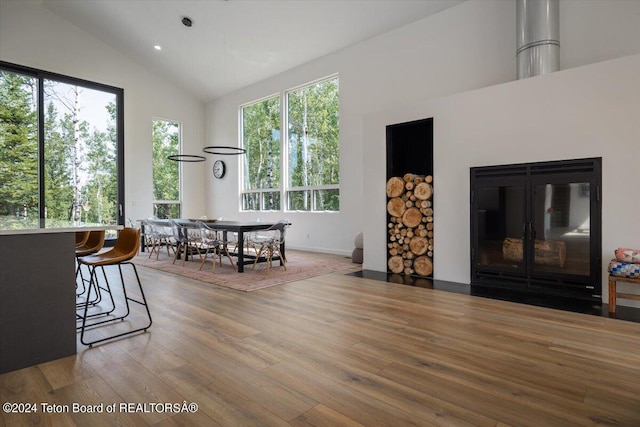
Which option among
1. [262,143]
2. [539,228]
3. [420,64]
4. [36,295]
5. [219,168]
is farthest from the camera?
[219,168]

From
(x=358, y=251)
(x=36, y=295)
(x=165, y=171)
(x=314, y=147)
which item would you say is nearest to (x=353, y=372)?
(x=36, y=295)

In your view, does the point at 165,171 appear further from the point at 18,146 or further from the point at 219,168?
the point at 18,146

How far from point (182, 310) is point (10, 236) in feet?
5.15

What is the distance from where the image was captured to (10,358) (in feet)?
6.82

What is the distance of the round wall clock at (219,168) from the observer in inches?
378

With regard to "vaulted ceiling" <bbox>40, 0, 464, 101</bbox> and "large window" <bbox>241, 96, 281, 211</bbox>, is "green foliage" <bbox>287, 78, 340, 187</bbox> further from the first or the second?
"vaulted ceiling" <bbox>40, 0, 464, 101</bbox>

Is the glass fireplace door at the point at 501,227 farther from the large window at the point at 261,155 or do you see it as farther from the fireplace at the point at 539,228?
the large window at the point at 261,155

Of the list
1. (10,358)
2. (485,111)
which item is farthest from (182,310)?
(485,111)

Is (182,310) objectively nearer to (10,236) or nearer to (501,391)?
(10,236)

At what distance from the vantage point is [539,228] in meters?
3.70

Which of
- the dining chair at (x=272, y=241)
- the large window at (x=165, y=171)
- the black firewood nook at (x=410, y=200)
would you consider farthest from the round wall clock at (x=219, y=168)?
the black firewood nook at (x=410, y=200)

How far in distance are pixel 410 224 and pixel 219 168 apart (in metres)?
6.59

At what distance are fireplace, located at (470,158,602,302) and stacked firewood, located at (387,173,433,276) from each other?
600mm

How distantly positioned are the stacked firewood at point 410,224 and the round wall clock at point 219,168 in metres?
5.95
